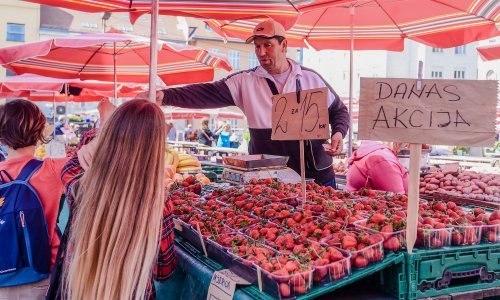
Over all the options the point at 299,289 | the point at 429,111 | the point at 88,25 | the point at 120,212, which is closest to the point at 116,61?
the point at 120,212

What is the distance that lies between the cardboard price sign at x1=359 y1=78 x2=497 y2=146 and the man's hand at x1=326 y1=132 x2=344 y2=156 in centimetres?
106

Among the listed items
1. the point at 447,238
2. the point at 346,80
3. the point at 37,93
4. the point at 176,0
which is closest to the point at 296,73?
the point at 176,0

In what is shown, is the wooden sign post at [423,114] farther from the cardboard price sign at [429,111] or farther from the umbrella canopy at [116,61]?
the umbrella canopy at [116,61]

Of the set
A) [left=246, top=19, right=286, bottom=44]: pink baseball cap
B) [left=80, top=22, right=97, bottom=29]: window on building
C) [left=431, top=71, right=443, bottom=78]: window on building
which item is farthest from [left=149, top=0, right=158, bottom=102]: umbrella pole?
[left=431, top=71, right=443, bottom=78]: window on building

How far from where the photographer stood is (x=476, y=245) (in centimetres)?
201

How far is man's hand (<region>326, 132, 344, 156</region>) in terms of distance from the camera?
3.17 meters

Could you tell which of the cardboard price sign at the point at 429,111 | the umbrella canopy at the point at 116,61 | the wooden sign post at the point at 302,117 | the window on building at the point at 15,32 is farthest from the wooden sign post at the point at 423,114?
the window on building at the point at 15,32

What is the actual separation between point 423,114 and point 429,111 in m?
0.03

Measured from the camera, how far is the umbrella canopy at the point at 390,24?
4.82 metres

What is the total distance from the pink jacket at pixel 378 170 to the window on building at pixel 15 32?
38143 millimetres

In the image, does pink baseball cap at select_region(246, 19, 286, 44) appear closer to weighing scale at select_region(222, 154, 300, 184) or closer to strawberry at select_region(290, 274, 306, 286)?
weighing scale at select_region(222, 154, 300, 184)

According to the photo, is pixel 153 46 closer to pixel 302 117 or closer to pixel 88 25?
pixel 302 117

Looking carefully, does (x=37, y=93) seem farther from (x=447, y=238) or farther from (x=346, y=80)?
(x=346, y=80)

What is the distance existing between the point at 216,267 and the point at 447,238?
98 cm
